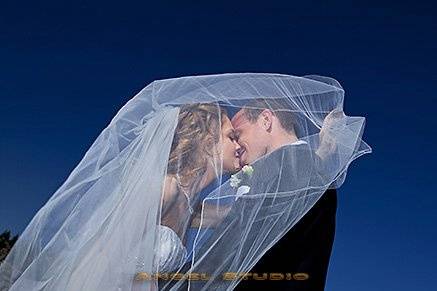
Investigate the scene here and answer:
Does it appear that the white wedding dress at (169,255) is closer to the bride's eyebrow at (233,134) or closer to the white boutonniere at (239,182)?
the white boutonniere at (239,182)

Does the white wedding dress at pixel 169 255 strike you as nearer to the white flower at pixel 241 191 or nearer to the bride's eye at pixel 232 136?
the white flower at pixel 241 191

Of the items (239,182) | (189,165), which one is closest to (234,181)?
(239,182)

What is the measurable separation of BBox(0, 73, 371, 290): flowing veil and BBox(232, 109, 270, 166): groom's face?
2 cm

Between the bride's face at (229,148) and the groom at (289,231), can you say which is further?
the bride's face at (229,148)

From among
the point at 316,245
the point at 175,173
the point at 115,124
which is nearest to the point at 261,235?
the point at 316,245

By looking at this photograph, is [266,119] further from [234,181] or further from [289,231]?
[289,231]

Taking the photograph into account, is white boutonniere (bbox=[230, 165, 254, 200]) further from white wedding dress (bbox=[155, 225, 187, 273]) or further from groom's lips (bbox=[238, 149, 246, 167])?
white wedding dress (bbox=[155, 225, 187, 273])

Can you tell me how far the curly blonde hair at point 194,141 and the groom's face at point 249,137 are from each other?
4cm

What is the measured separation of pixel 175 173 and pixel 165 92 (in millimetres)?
269

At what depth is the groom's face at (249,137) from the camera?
1906 mm

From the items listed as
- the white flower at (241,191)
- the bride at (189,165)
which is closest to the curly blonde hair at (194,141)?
the bride at (189,165)

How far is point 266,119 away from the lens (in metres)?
1.94

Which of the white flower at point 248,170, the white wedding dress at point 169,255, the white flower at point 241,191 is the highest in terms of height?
the white flower at point 248,170

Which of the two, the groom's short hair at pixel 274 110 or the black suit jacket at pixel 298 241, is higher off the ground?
the groom's short hair at pixel 274 110
